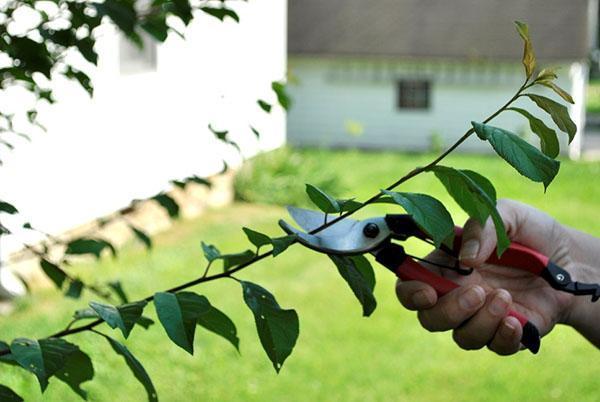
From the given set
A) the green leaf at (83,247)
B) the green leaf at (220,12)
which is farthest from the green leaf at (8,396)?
the green leaf at (220,12)

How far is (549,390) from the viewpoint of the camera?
21.5ft

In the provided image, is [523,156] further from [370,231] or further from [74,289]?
[74,289]

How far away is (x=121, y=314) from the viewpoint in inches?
52.9

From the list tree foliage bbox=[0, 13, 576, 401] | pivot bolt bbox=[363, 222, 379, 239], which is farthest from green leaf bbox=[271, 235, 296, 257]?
pivot bolt bbox=[363, 222, 379, 239]

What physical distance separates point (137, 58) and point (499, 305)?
849cm

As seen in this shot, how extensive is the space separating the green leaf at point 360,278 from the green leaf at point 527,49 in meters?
0.31

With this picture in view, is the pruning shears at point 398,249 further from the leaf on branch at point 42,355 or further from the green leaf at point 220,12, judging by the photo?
the green leaf at point 220,12

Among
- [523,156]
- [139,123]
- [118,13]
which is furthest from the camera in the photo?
[139,123]

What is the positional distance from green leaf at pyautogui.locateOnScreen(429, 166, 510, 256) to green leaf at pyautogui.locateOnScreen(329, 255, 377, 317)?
0.62ft

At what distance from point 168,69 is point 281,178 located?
3119mm

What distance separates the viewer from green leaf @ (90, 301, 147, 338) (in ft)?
4.21

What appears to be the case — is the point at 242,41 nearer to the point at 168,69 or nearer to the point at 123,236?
the point at 168,69

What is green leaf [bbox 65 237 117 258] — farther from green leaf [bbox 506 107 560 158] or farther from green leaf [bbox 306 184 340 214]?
green leaf [bbox 506 107 560 158]

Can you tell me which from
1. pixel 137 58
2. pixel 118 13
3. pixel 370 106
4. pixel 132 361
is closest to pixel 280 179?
pixel 137 58
